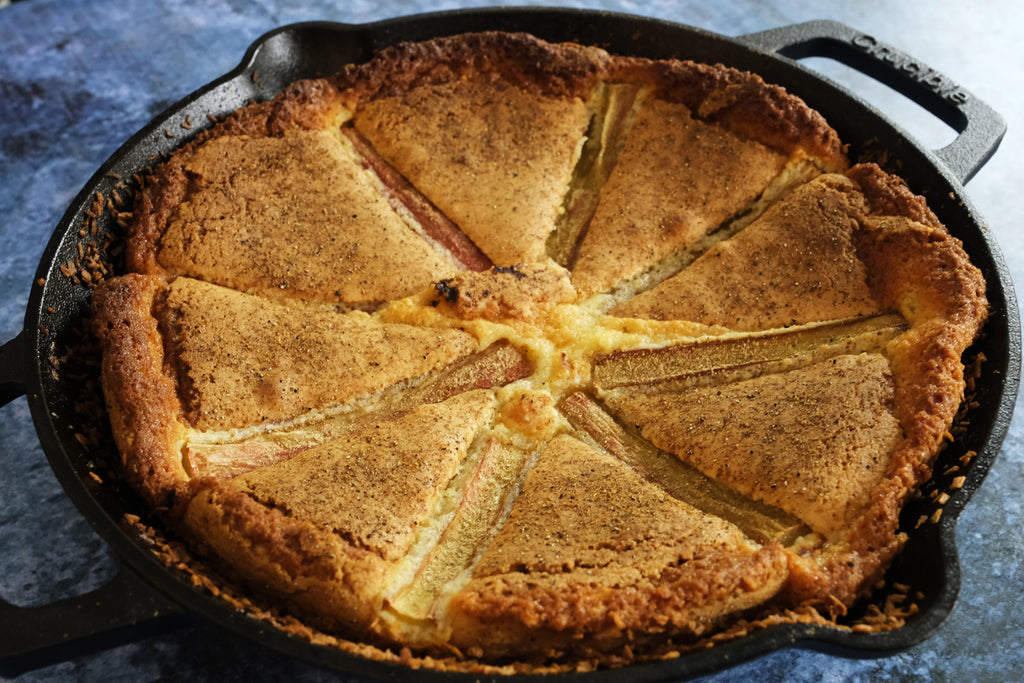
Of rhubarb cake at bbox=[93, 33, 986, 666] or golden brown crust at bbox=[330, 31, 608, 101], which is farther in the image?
golden brown crust at bbox=[330, 31, 608, 101]

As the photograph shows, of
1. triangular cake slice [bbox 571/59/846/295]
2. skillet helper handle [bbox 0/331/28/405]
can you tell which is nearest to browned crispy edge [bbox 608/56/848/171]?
triangular cake slice [bbox 571/59/846/295]

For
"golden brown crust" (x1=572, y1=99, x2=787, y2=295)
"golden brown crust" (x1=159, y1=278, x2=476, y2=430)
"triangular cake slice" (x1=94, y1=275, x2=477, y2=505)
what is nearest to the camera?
"triangular cake slice" (x1=94, y1=275, x2=477, y2=505)

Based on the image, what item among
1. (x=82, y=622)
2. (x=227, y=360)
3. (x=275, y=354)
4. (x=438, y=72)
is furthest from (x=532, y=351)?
(x=82, y=622)

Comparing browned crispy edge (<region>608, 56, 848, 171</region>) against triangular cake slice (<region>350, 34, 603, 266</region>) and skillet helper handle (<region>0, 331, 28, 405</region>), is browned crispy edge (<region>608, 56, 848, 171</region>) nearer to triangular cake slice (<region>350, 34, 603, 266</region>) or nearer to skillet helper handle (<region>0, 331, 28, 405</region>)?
triangular cake slice (<region>350, 34, 603, 266</region>)

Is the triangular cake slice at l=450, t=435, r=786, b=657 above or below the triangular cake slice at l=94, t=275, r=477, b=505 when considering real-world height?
below

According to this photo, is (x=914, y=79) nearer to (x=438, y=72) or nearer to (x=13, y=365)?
(x=438, y=72)

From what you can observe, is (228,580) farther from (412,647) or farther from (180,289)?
(180,289)

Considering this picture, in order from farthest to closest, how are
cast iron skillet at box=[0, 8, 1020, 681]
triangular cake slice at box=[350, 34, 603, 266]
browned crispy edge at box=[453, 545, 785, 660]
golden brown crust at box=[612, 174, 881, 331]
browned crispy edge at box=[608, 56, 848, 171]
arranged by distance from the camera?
1. browned crispy edge at box=[608, 56, 848, 171]
2. triangular cake slice at box=[350, 34, 603, 266]
3. golden brown crust at box=[612, 174, 881, 331]
4. browned crispy edge at box=[453, 545, 785, 660]
5. cast iron skillet at box=[0, 8, 1020, 681]

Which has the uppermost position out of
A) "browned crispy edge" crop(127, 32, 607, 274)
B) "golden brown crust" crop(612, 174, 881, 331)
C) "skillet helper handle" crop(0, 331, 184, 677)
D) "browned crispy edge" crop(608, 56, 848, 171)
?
"browned crispy edge" crop(127, 32, 607, 274)
